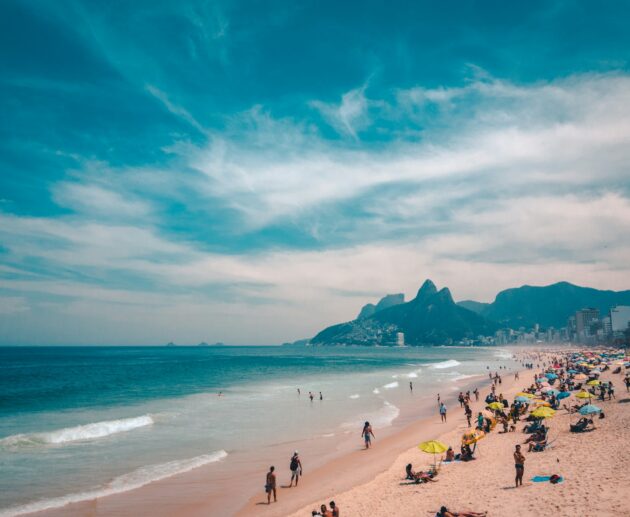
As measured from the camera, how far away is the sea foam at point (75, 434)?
24.2 meters

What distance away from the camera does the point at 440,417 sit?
31.3m

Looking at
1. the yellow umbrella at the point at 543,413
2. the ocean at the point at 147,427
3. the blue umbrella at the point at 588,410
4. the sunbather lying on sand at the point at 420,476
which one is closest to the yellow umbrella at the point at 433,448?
the sunbather lying on sand at the point at 420,476

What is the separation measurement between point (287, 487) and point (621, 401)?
73.9 ft

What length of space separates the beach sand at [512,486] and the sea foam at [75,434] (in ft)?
54.1

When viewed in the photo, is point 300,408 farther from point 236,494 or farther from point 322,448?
point 236,494

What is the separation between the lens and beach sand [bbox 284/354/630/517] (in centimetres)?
1155

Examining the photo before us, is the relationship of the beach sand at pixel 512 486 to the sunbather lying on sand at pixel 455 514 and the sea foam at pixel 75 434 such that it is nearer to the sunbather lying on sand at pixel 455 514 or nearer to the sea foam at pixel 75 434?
the sunbather lying on sand at pixel 455 514

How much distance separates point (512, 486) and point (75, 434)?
25.2 metres

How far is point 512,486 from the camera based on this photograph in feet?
44.1

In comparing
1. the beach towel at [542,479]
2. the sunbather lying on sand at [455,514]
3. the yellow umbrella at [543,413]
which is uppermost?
the yellow umbrella at [543,413]

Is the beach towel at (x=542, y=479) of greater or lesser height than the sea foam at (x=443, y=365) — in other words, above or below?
above

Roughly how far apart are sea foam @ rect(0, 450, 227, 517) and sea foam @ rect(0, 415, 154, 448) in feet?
30.3

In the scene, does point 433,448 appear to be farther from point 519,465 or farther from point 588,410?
point 588,410

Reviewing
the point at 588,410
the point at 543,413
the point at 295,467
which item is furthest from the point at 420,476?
the point at 588,410
